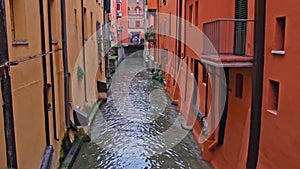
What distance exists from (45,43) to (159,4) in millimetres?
24055

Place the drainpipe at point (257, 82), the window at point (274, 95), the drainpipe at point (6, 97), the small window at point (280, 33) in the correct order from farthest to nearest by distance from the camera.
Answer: the drainpipe at point (257, 82) < the window at point (274, 95) < the small window at point (280, 33) < the drainpipe at point (6, 97)

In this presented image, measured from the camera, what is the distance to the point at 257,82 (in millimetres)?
7301

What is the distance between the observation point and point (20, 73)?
6.70 meters

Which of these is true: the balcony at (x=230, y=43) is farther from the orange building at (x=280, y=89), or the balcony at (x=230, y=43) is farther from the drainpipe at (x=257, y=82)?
the orange building at (x=280, y=89)

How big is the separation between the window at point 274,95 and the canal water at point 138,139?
4491 mm

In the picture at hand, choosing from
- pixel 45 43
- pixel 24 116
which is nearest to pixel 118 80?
pixel 45 43

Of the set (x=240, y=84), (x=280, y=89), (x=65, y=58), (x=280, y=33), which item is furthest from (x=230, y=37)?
(x=65, y=58)

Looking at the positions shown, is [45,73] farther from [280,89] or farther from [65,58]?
[280,89]

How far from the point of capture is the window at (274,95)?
268 inches

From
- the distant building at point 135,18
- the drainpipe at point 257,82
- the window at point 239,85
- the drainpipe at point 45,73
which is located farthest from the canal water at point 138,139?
the distant building at point 135,18

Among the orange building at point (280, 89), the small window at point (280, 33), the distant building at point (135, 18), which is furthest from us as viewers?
the distant building at point (135, 18)

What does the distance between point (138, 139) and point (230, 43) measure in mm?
5696

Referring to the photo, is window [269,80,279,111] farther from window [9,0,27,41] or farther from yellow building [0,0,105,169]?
window [9,0,27,41]

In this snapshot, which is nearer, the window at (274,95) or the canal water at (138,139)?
the window at (274,95)
